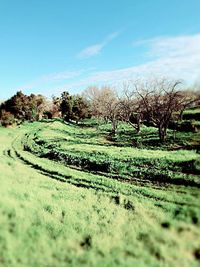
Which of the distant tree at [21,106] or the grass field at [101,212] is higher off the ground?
the distant tree at [21,106]

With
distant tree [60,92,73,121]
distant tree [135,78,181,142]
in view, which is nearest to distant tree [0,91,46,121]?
distant tree [60,92,73,121]

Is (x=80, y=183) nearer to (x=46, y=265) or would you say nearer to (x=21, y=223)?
(x=21, y=223)

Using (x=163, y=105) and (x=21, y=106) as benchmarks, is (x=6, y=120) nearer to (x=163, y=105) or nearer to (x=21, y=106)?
(x=21, y=106)

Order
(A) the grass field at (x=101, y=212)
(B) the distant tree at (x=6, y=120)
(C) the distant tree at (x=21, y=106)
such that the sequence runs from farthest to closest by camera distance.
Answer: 1. (C) the distant tree at (x=21, y=106)
2. (B) the distant tree at (x=6, y=120)
3. (A) the grass field at (x=101, y=212)

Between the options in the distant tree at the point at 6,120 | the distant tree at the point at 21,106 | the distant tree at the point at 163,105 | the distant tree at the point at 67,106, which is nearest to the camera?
the distant tree at the point at 163,105

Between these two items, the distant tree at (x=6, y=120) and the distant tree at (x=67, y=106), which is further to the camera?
the distant tree at (x=67, y=106)

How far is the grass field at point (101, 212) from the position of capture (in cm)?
264

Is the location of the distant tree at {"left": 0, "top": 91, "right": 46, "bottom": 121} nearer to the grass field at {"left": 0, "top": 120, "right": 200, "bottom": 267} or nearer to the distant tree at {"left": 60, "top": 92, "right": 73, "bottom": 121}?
the distant tree at {"left": 60, "top": 92, "right": 73, "bottom": 121}

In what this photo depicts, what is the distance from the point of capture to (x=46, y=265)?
5.59m

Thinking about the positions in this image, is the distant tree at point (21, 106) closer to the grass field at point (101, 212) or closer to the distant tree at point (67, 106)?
the distant tree at point (67, 106)

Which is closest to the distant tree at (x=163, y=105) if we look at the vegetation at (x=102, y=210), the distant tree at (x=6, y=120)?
the vegetation at (x=102, y=210)

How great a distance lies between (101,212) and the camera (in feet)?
44.2

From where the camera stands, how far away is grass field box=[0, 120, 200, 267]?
2.64m

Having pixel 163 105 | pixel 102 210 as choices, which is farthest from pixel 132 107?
pixel 102 210
